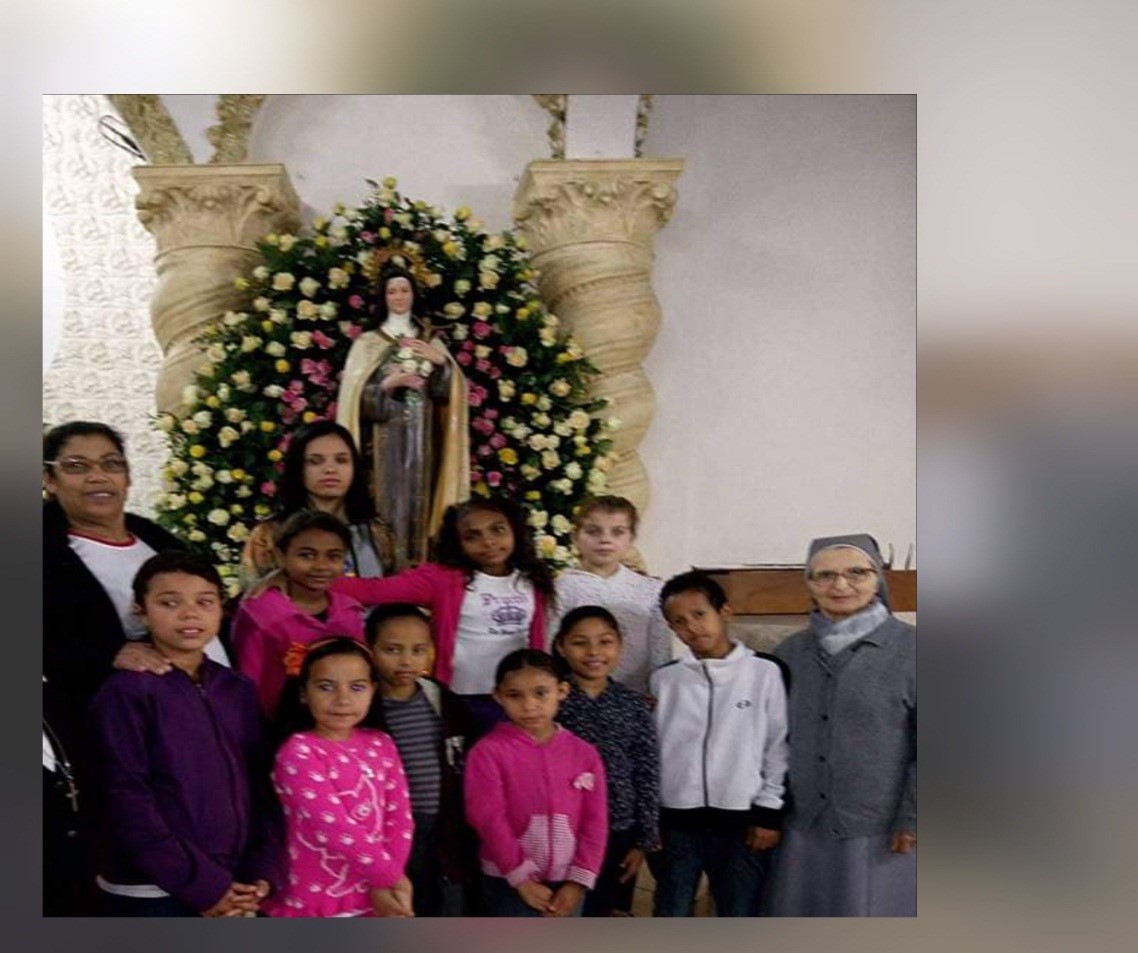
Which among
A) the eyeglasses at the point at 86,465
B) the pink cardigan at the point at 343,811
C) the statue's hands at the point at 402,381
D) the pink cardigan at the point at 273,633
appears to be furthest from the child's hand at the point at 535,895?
the eyeglasses at the point at 86,465

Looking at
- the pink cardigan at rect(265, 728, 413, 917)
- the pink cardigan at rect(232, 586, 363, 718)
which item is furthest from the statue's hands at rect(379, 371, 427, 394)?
the pink cardigan at rect(265, 728, 413, 917)

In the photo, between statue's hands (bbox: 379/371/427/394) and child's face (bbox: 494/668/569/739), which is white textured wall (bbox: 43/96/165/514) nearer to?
statue's hands (bbox: 379/371/427/394)

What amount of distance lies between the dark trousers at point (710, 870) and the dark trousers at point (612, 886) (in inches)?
2.9

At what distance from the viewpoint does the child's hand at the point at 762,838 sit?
11.2ft

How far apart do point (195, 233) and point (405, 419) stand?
728 mm

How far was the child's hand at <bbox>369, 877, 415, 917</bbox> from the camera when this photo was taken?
3359 mm

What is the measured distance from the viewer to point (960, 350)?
3475mm

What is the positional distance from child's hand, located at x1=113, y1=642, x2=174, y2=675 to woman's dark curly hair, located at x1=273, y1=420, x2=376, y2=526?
457 millimetres

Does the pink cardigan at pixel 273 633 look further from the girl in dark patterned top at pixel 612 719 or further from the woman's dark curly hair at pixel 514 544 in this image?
the girl in dark patterned top at pixel 612 719

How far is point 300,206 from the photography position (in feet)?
11.2

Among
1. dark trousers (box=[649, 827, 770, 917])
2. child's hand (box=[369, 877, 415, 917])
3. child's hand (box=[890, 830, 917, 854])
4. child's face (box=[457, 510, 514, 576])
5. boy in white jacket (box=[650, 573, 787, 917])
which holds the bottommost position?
child's hand (box=[369, 877, 415, 917])

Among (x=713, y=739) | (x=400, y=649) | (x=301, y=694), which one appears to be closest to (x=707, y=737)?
(x=713, y=739)

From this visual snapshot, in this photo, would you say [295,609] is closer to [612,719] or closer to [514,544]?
[514,544]

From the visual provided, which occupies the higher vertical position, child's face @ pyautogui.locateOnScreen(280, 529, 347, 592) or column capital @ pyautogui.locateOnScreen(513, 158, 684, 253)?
column capital @ pyautogui.locateOnScreen(513, 158, 684, 253)
